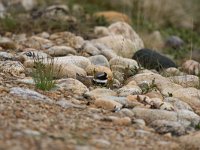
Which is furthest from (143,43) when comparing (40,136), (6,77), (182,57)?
(40,136)

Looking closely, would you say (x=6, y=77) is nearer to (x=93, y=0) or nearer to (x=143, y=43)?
(x=143, y=43)

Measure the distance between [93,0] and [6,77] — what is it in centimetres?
461

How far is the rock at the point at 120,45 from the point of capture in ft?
20.7

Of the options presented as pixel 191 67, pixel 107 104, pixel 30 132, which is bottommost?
pixel 191 67

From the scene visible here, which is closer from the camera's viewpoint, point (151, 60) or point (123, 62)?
point (123, 62)

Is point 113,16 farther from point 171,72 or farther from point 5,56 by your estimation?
point 5,56

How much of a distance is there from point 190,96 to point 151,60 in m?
1.38

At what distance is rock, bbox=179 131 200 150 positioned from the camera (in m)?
3.50

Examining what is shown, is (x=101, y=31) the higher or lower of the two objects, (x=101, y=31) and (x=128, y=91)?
the lower

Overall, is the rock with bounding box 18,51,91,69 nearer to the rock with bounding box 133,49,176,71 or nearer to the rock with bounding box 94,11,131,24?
the rock with bounding box 133,49,176,71

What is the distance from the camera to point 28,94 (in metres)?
4.05

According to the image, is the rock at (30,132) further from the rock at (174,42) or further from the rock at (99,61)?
the rock at (174,42)

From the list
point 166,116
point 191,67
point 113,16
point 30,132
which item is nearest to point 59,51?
point 191,67

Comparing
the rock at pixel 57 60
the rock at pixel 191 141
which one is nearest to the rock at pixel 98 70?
the rock at pixel 57 60
